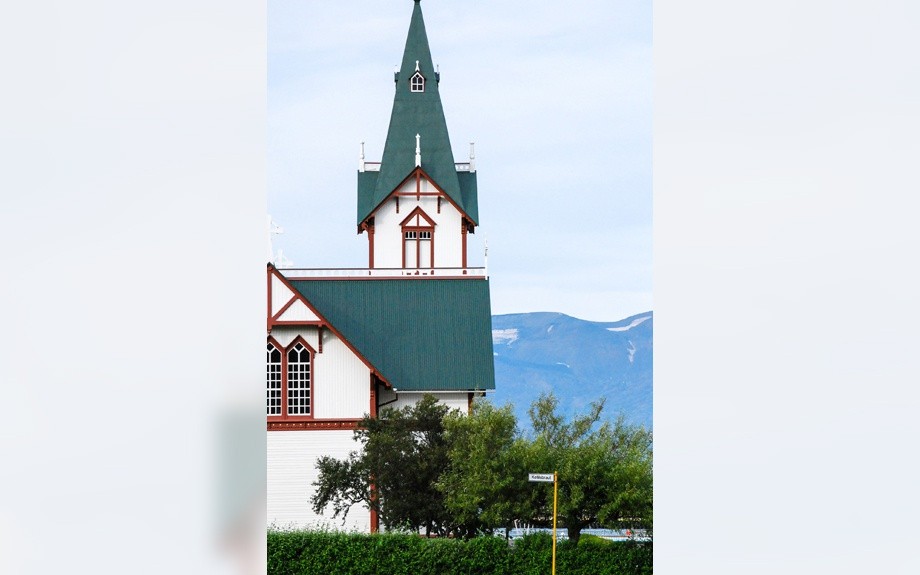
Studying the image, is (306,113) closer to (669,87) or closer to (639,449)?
(639,449)

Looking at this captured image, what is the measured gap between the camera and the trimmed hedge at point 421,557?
9.16 metres

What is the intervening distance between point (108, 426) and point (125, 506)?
112mm

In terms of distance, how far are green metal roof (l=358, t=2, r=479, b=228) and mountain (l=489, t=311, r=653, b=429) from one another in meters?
4.00

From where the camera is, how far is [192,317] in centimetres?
175

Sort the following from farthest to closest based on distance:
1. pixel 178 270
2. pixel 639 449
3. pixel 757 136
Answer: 1. pixel 639 449
2. pixel 757 136
3. pixel 178 270

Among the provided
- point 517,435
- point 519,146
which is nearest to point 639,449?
point 517,435

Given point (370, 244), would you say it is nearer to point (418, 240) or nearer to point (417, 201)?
point (418, 240)

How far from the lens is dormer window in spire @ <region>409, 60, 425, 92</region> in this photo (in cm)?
1728

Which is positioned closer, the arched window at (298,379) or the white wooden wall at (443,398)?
the arched window at (298,379)

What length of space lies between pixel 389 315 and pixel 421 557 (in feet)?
21.2

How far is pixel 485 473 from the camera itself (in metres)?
10.9

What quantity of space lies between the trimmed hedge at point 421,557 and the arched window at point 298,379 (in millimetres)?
4175

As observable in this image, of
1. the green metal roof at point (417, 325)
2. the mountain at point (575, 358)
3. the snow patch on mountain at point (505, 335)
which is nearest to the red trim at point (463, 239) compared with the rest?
the green metal roof at point (417, 325)

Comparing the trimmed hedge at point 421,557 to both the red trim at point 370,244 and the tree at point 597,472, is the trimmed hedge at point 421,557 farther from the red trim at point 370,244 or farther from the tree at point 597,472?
the red trim at point 370,244
